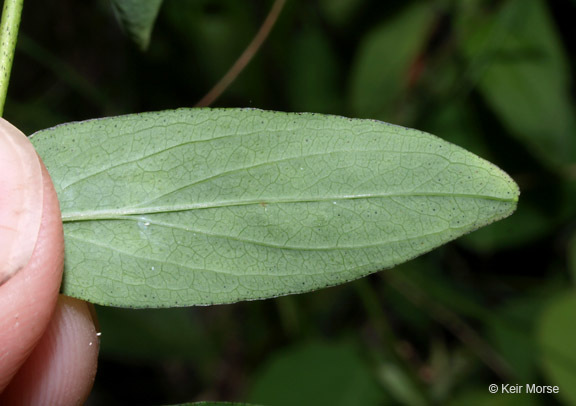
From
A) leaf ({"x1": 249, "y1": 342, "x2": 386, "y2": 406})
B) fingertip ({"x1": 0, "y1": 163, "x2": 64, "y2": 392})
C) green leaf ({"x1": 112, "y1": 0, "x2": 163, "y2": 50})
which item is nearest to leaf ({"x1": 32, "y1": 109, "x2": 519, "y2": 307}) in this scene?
fingertip ({"x1": 0, "y1": 163, "x2": 64, "y2": 392})

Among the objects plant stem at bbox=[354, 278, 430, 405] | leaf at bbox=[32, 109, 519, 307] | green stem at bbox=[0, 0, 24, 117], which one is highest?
green stem at bbox=[0, 0, 24, 117]

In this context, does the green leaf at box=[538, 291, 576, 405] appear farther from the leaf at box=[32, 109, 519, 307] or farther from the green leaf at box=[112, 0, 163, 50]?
the green leaf at box=[112, 0, 163, 50]

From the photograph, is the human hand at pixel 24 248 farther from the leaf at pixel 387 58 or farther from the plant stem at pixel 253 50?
the leaf at pixel 387 58

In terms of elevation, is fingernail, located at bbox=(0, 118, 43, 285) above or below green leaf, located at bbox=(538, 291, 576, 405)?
above

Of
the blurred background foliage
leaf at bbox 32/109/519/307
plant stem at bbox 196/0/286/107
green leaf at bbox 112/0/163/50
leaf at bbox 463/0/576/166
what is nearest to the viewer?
leaf at bbox 32/109/519/307

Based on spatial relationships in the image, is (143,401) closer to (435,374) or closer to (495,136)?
(435,374)

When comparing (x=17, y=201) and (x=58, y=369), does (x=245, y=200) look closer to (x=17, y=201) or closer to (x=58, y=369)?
(x=17, y=201)

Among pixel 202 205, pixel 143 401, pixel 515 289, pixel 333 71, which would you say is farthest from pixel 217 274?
pixel 143 401
